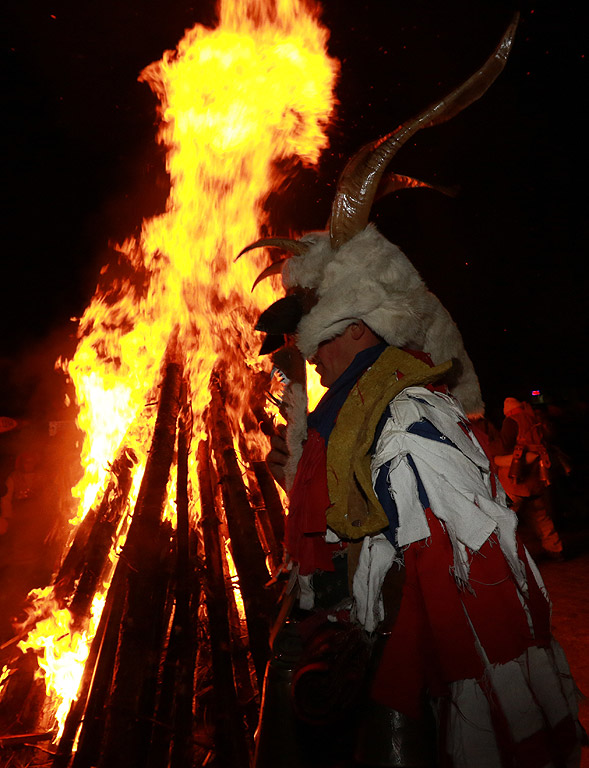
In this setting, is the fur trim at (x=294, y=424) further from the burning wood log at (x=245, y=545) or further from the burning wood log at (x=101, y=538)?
the burning wood log at (x=101, y=538)

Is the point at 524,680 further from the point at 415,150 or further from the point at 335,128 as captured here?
the point at 415,150

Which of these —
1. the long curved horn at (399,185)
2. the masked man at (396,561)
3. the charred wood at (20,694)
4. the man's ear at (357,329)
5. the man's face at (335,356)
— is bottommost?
the charred wood at (20,694)

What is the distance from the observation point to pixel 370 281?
1.84 meters

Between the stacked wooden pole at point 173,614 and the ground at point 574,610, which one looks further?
the ground at point 574,610

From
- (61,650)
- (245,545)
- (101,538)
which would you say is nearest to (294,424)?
(245,545)

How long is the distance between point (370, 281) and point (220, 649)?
273 cm

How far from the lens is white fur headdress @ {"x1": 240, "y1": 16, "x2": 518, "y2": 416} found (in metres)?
1.77

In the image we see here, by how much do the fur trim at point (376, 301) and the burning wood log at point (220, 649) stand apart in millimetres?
2260

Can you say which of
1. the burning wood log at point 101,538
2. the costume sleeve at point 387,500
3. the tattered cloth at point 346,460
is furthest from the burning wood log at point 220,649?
the costume sleeve at point 387,500

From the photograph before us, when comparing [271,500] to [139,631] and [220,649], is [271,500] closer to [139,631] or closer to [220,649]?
[220,649]

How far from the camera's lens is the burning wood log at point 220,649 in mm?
2449

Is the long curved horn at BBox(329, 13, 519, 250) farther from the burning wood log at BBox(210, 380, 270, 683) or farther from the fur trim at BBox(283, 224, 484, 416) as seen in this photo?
the burning wood log at BBox(210, 380, 270, 683)

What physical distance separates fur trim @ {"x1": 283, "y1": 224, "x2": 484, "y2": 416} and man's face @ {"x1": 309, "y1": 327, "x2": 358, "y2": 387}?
0.05m

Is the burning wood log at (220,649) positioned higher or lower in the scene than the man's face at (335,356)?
lower
